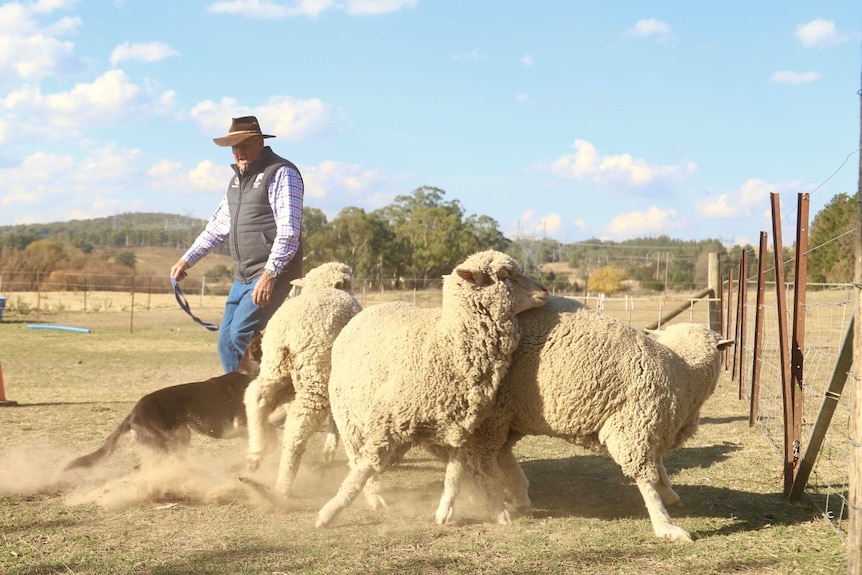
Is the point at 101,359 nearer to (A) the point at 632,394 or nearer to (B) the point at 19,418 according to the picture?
(B) the point at 19,418

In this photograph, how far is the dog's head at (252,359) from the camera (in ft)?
19.6

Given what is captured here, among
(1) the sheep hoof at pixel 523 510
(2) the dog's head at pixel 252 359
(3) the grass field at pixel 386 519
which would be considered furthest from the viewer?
(2) the dog's head at pixel 252 359

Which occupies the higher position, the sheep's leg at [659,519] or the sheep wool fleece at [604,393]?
the sheep wool fleece at [604,393]

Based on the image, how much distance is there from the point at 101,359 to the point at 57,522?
1185 centimetres

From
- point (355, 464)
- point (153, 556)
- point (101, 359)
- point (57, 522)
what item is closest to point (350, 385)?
point (355, 464)

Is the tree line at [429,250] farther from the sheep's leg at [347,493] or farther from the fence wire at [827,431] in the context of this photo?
the sheep's leg at [347,493]

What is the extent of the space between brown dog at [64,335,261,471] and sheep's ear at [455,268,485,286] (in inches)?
81.8

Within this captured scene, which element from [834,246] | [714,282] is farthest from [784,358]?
[834,246]

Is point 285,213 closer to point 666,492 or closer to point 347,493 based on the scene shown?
point 347,493

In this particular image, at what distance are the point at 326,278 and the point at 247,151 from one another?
144 cm

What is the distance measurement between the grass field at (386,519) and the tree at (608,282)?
38.2m

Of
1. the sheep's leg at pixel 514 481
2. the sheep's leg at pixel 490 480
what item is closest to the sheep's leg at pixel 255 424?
the sheep's leg at pixel 490 480

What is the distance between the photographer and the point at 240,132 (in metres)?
6.43

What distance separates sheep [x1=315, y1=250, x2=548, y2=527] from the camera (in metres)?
4.70
